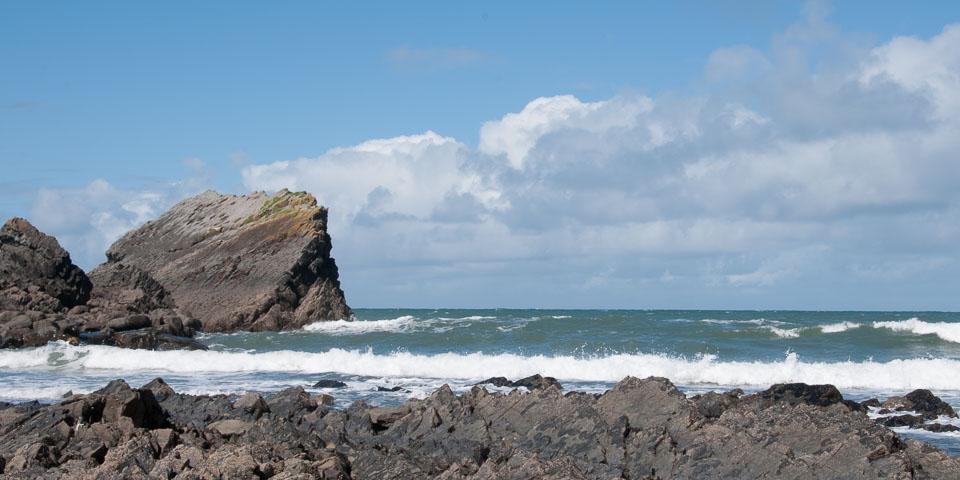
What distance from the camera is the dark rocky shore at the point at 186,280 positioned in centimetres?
3137

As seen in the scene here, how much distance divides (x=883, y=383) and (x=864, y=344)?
1196 cm

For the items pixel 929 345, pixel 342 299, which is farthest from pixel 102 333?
pixel 929 345

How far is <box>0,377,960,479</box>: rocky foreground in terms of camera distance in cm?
835

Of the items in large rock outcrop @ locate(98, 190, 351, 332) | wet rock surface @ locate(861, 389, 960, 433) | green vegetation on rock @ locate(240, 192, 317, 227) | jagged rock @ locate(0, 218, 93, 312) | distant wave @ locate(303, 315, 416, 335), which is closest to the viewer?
wet rock surface @ locate(861, 389, 960, 433)

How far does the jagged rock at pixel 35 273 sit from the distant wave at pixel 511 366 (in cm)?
890

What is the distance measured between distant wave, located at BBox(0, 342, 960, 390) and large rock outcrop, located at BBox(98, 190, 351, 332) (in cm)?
1249

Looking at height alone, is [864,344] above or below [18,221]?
below

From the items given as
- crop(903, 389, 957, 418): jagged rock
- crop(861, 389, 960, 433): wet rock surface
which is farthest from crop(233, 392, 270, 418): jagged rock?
crop(903, 389, 957, 418): jagged rock

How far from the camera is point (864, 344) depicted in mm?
Result: 30109

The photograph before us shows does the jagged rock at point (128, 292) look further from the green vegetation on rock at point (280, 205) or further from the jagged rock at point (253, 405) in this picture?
the jagged rock at point (253, 405)

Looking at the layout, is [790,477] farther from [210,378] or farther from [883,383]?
[210,378]

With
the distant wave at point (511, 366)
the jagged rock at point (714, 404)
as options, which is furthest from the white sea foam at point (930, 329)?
the jagged rock at point (714, 404)

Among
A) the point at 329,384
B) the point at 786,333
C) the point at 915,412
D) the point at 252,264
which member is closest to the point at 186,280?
the point at 252,264

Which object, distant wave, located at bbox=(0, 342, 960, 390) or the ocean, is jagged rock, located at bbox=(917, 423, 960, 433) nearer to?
the ocean
